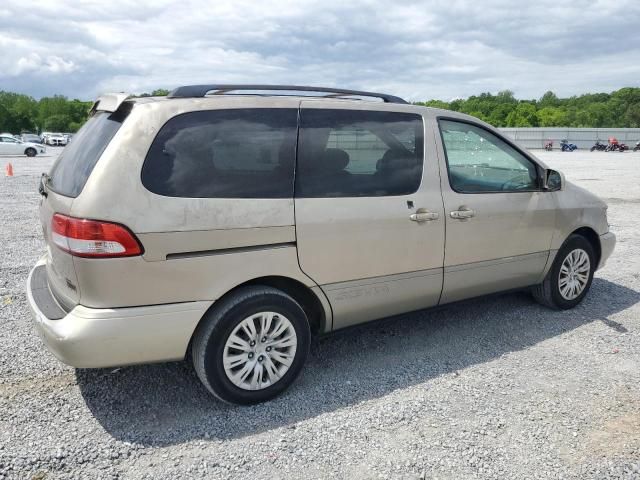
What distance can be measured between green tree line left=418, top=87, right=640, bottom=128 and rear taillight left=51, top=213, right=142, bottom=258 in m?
82.9

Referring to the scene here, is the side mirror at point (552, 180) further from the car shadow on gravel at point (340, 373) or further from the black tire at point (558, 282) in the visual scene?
the car shadow on gravel at point (340, 373)

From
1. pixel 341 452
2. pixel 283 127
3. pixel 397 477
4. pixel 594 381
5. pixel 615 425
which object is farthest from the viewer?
pixel 594 381

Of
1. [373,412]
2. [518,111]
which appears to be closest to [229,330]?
[373,412]

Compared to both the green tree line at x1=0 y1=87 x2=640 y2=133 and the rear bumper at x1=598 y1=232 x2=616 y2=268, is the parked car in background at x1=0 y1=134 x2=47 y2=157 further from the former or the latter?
the green tree line at x1=0 y1=87 x2=640 y2=133

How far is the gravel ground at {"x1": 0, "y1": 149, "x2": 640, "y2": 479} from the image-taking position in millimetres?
2818

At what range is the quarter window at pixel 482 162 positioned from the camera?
4129mm

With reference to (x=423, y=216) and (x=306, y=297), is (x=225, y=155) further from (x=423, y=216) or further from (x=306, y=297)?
(x=423, y=216)

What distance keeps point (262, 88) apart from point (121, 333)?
1.79 m

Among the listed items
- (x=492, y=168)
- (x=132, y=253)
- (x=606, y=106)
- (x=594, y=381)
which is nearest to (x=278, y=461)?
(x=132, y=253)

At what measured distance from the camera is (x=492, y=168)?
454 cm

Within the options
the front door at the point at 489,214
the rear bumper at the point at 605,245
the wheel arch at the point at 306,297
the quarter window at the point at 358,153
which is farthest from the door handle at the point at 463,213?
the rear bumper at the point at 605,245

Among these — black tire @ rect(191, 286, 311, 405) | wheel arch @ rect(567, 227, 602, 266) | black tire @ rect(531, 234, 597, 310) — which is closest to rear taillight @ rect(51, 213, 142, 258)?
black tire @ rect(191, 286, 311, 405)

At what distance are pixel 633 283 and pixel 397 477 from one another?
4.59 metres

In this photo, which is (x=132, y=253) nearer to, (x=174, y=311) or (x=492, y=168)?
(x=174, y=311)
